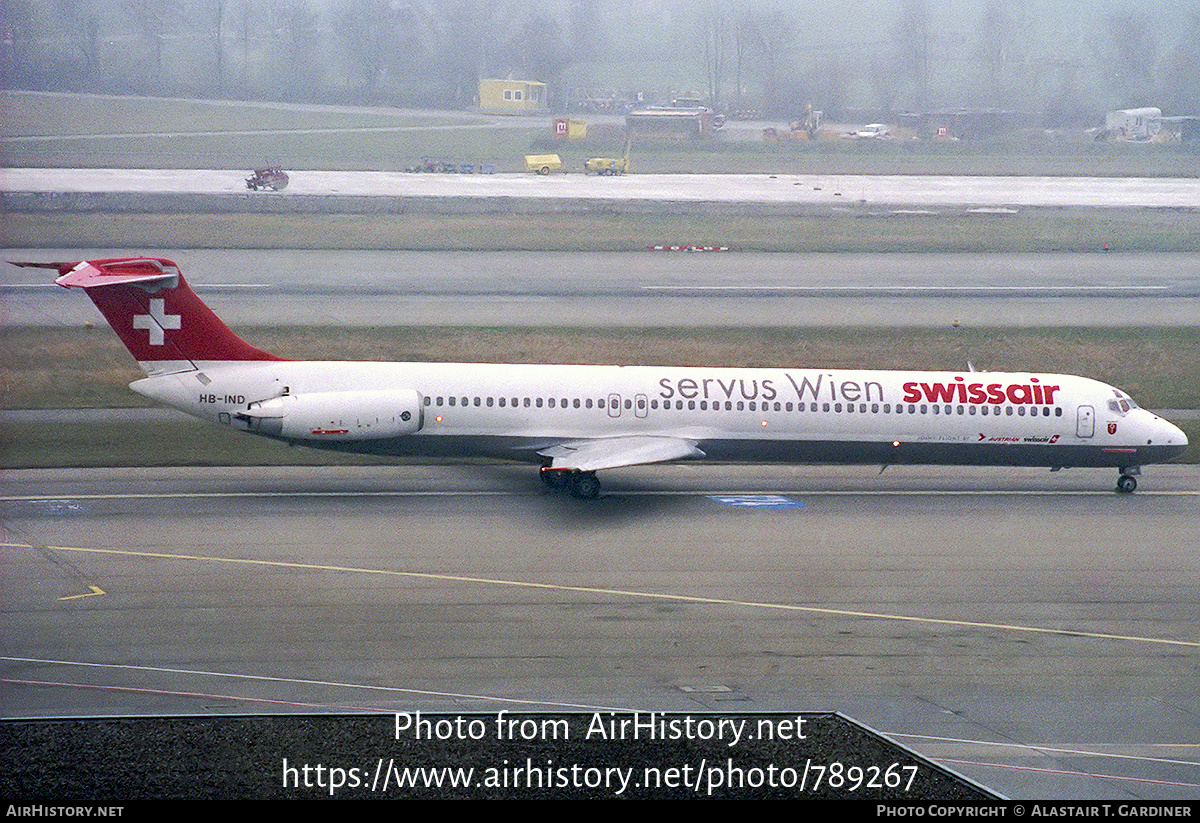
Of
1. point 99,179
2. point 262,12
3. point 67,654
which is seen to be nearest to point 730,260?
point 262,12

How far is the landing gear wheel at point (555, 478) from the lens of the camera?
3150 cm

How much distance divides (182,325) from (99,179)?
79.3 feet

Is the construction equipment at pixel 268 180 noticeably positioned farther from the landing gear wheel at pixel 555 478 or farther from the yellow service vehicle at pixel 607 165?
the landing gear wheel at pixel 555 478

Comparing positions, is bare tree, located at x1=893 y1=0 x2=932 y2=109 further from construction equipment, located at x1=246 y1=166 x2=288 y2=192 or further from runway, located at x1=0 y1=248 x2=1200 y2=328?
construction equipment, located at x1=246 y1=166 x2=288 y2=192

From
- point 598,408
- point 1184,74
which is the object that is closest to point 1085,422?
point 598,408

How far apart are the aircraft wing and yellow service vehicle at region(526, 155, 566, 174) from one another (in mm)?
26108

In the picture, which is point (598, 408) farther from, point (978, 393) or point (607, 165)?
point (607, 165)

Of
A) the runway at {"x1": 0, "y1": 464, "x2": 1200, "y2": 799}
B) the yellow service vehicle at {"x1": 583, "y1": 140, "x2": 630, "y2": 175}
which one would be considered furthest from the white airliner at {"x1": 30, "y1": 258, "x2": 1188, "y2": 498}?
the yellow service vehicle at {"x1": 583, "y1": 140, "x2": 630, "y2": 175}

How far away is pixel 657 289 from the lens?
174 feet

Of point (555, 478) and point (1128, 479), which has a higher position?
point (555, 478)

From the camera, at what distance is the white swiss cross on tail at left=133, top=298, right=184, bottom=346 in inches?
1196

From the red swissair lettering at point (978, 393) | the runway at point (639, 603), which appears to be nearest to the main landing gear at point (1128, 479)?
the runway at point (639, 603)

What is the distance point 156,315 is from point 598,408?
10.8 metres

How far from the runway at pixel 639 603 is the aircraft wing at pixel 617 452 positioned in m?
1.07
